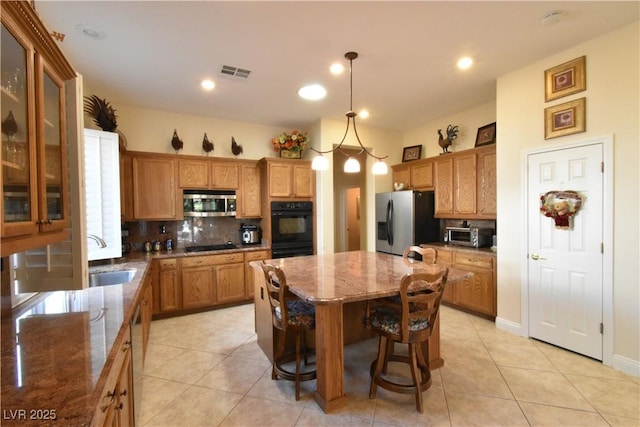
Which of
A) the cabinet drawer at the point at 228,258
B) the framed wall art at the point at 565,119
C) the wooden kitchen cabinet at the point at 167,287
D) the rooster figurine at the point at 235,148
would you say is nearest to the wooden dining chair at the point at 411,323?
the framed wall art at the point at 565,119

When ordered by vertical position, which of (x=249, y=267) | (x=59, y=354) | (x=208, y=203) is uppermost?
(x=208, y=203)

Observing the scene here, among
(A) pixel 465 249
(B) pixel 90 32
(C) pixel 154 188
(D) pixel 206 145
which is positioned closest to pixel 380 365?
(A) pixel 465 249

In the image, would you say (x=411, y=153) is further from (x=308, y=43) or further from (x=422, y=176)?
(x=308, y=43)

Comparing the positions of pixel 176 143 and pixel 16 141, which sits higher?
pixel 176 143

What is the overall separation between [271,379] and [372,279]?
1.23 meters

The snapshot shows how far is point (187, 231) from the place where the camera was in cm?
447

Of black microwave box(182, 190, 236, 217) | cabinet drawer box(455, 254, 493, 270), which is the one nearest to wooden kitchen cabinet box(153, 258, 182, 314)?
black microwave box(182, 190, 236, 217)

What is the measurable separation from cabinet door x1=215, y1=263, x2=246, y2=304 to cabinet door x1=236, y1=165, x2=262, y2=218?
2.69 feet

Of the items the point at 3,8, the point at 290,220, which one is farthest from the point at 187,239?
the point at 3,8

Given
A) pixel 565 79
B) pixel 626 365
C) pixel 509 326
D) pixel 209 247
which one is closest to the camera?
pixel 626 365

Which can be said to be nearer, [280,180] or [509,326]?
[509,326]

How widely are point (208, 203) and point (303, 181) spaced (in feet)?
4.82

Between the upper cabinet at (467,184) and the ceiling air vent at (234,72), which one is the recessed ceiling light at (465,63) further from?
the ceiling air vent at (234,72)

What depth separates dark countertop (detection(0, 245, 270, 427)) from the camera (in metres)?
0.88
